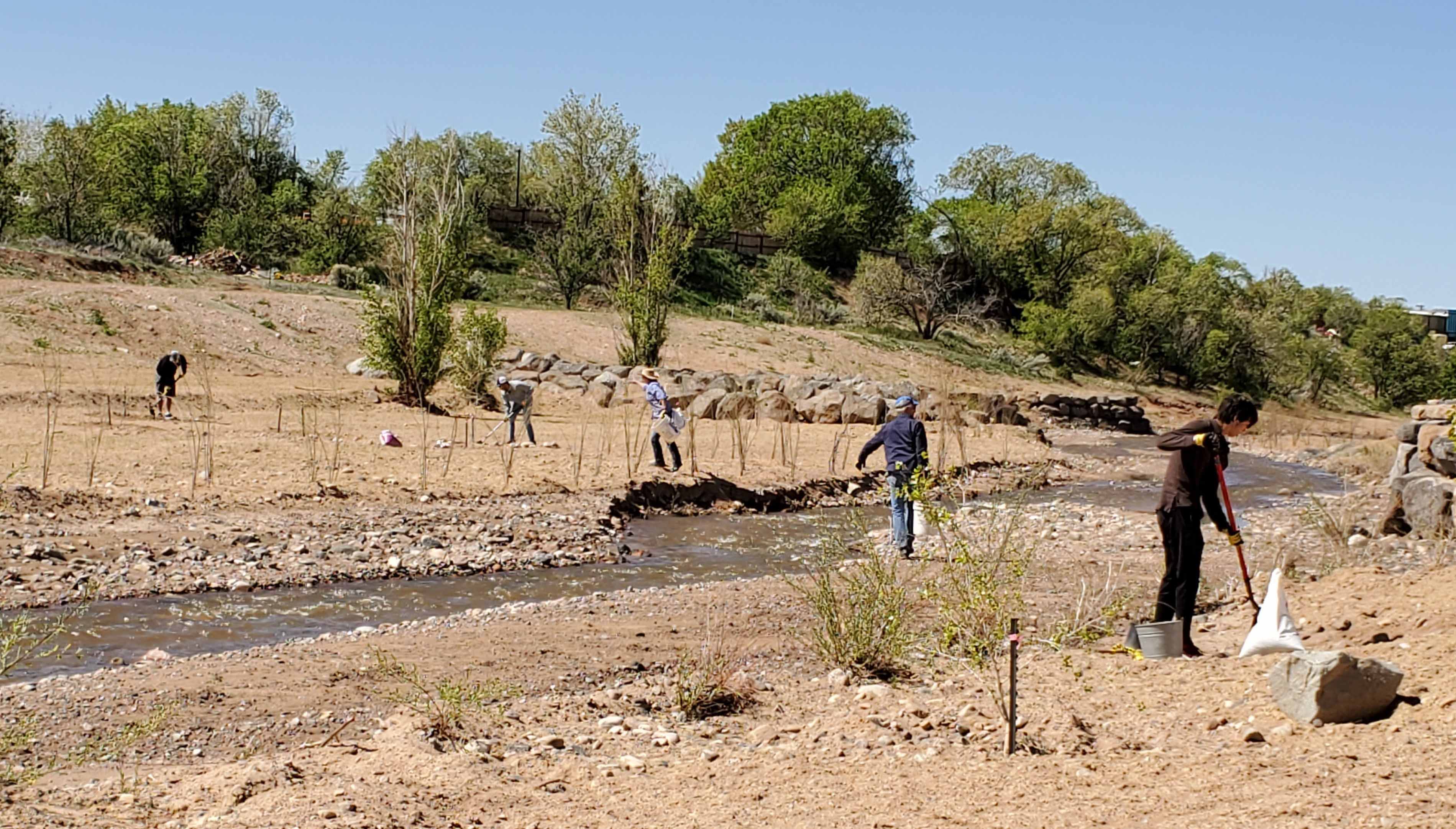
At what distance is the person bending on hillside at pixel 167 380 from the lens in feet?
69.4

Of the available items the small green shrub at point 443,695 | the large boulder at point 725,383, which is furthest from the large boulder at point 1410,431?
the large boulder at point 725,383

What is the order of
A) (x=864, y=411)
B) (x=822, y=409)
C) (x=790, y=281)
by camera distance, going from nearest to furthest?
(x=864, y=411) < (x=822, y=409) < (x=790, y=281)

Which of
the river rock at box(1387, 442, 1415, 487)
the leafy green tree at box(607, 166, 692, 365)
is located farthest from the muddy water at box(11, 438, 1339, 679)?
the leafy green tree at box(607, 166, 692, 365)

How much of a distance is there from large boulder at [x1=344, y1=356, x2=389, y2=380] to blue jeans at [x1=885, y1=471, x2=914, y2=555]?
18.4m

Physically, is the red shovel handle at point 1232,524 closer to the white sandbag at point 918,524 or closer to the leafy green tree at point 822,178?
the white sandbag at point 918,524

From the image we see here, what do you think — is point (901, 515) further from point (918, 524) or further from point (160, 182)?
point (160, 182)

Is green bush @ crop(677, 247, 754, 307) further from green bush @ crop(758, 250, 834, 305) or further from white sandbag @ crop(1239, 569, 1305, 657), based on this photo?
white sandbag @ crop(1239, 569, 1305, 657)

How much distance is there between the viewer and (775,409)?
27.9 m

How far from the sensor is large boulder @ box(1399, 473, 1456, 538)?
13.8m

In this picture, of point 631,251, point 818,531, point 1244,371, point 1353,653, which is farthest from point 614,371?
point 1244,371

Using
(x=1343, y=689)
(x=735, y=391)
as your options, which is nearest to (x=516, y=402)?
(x=735, y=391)

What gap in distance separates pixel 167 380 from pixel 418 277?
574cm

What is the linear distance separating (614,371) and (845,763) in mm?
25135

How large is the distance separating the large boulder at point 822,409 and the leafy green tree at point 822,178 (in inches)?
1476
